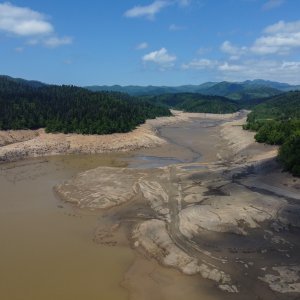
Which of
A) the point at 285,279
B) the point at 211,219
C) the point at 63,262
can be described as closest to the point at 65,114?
the point at 211,219

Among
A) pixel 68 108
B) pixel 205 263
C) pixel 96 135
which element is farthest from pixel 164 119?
pixel 205 263

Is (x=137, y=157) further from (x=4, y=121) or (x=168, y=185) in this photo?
(x=4, y=121)

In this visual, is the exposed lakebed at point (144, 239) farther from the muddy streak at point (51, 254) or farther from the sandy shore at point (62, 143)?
the sandy shore at point (62, 143)

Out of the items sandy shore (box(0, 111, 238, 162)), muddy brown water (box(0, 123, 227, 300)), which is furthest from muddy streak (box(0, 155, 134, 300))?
sandy shore (box(0, 111, 238, 162))

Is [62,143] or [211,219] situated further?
[62,143]

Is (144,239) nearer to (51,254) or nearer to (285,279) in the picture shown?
(51,254)

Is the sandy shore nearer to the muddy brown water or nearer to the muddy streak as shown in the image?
the muddy brown water
